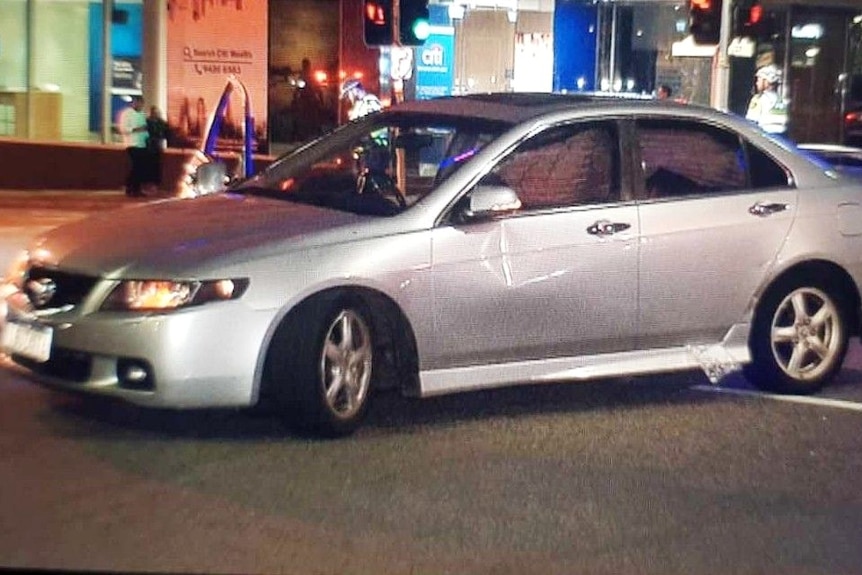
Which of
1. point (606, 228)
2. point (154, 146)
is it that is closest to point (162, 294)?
point (606, 228)

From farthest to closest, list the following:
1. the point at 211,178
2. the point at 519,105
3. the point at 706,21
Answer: the point at 706,21, the point at 211,178, the point at 519,105

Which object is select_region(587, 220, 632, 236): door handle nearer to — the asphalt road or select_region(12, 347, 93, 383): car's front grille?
the asphalt road

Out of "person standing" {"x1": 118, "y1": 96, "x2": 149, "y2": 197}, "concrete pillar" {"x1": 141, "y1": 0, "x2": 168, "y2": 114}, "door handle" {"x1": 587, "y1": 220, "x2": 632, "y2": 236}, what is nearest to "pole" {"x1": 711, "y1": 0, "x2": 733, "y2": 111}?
"person standing" {"x1": 118, "y1": 96, "x2": 149, "y2": 197}

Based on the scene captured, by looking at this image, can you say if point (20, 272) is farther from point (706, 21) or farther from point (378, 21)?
point (706, 21)

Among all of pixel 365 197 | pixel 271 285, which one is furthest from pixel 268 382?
pixel 365 197

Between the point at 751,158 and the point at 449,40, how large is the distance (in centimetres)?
1622

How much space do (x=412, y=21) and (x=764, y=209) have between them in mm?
8517

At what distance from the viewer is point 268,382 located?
797 cm

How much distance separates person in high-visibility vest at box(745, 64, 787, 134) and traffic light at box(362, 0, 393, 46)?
14.1 m

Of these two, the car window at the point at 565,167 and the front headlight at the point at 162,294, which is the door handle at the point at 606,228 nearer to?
the car window at the point at 565,167

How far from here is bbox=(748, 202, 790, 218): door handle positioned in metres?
9.32

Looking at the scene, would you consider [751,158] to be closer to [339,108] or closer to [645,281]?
[645,281]

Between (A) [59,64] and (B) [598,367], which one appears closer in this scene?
(B) [598,367]

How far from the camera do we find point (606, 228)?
879 cm
